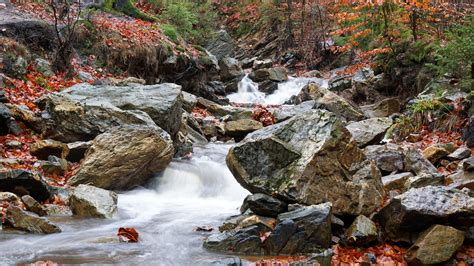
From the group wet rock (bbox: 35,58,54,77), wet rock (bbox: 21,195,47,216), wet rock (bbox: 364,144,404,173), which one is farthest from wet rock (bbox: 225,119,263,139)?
wet rock (bbox: 21,195,47,216)

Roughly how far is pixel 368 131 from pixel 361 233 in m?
4.34

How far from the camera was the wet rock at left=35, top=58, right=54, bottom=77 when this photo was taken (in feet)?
37.0

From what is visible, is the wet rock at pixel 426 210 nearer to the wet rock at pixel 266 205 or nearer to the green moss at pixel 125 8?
the wet rock at pixel 266 205

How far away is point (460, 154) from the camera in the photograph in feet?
23.9

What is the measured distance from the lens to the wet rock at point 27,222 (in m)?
5.17

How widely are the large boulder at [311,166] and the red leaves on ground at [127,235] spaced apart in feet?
5.39

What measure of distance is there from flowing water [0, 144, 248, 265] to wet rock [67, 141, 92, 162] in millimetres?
1222

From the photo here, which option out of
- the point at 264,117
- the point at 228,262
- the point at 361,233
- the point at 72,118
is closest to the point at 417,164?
the point at 361,233

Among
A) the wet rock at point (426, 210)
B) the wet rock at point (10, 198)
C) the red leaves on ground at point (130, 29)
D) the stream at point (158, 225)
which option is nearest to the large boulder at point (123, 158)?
the stream at point (158, 225)

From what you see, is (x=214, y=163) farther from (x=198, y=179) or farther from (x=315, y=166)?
(x=315, y=166)

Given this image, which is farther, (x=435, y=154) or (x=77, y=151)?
(x=77, y=151)

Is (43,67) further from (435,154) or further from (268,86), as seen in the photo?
(268,86)

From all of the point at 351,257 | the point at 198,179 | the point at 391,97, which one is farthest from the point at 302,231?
the point at 391,97

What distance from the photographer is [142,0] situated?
73.7 feet
